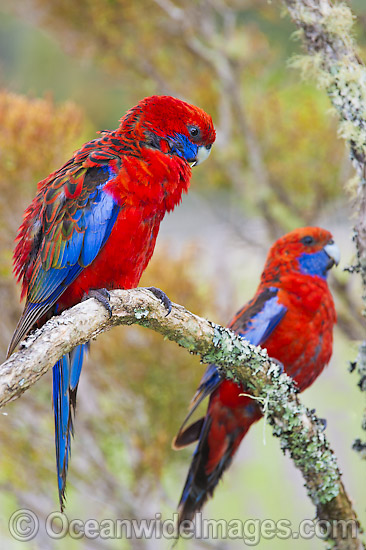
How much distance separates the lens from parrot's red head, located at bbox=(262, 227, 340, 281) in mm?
2527

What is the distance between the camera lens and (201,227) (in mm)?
6352

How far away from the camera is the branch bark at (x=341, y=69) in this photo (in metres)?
1.74

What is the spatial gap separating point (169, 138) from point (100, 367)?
1813mm

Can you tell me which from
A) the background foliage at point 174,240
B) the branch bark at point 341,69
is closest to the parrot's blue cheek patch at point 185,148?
the branch bark at point 341,69

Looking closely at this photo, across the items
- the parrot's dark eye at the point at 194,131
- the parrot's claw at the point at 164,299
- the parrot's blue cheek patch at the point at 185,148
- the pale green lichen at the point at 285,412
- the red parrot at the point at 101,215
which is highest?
the parrot's dark eye at the point at 194,131

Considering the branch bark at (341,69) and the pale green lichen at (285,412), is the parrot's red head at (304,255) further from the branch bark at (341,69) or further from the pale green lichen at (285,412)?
the pale green lichen at (285,412)

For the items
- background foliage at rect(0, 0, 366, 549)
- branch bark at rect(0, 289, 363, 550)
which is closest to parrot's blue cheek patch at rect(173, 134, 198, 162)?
branch bark at rect(0, 289, 363, 550)

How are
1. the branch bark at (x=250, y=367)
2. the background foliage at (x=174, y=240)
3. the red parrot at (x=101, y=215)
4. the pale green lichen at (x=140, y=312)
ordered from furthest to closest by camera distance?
the background foliage at (x=174, y=240) < the red parrot at (x=101, y=215) < the pale green lichen at (x=140, y=312) < the branch bark at (x=250, y=367)

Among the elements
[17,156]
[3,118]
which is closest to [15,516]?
[17,156]

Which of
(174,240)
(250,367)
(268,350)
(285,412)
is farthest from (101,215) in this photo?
(174,240)

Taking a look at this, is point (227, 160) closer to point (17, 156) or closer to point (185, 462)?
point (17, 156)

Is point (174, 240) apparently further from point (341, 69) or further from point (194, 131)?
point (341, 69)

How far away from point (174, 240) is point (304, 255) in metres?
1.82

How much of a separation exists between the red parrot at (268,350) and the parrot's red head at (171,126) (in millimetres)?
697
